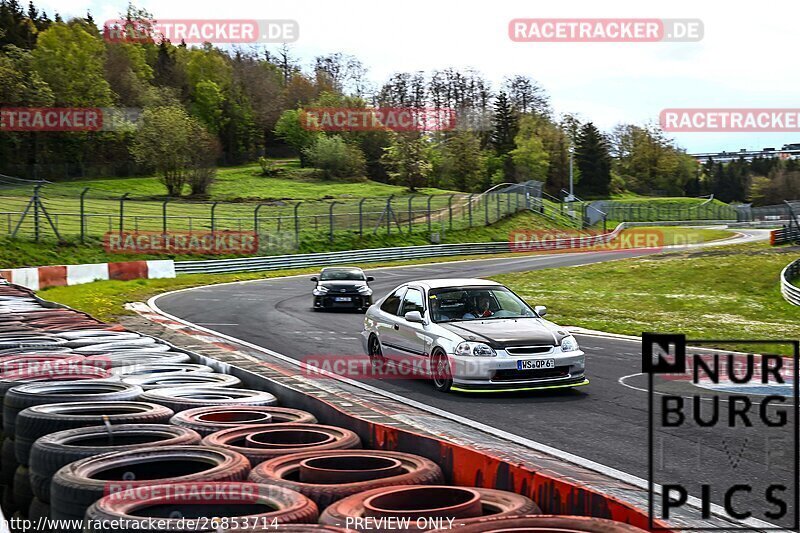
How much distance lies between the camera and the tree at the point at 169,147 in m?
79.2

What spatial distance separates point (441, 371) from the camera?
11.5 m

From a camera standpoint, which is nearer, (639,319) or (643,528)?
(643,528)

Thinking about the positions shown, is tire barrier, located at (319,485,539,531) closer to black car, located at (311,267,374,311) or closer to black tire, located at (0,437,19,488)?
black tire, located at (0,437,19,488)

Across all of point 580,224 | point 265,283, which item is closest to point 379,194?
point 580,224

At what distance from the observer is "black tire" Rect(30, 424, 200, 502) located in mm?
5258

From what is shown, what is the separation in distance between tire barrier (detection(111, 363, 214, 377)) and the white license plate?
12.5 ft

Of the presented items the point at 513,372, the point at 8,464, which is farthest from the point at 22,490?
the point at 513,372

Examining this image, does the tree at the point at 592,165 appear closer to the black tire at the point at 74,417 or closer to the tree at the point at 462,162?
the tree at the point at 462,162

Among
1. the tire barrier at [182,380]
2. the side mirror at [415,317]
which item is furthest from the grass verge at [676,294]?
the tire barrier at [182,380]

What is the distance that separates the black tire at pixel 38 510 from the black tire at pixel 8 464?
1.22 meters

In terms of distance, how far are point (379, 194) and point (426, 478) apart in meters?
85.2

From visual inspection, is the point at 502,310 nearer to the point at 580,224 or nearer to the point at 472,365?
the point at 472,365

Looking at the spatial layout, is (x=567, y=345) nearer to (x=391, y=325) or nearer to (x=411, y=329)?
(x=411, y=329)

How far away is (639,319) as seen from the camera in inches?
904
